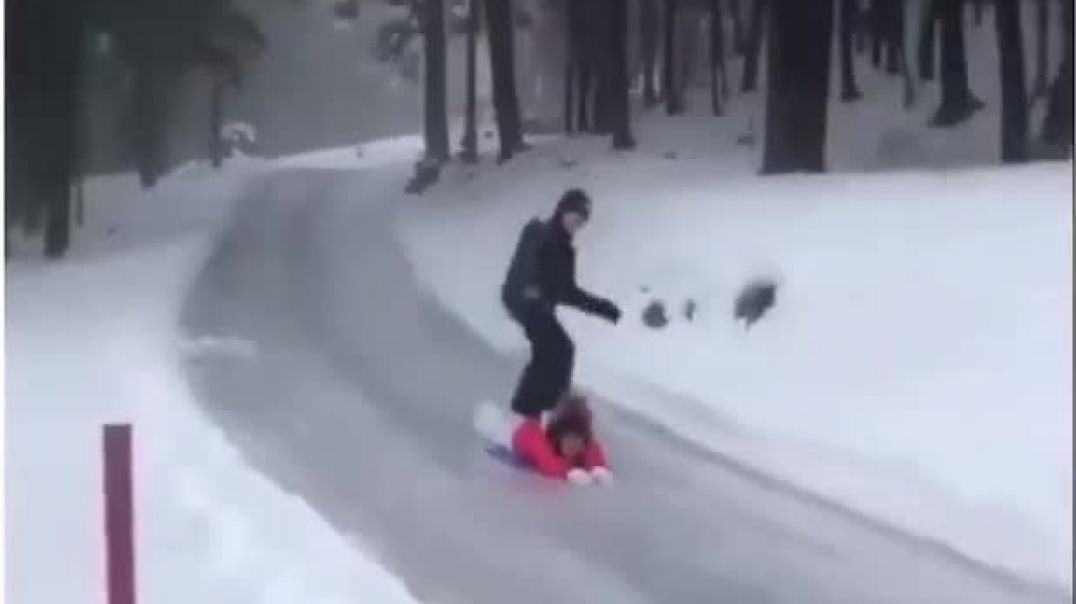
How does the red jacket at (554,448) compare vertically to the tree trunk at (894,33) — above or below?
below

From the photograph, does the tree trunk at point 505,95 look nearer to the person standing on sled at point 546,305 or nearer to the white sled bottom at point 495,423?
the person standing on sled at point 546,305

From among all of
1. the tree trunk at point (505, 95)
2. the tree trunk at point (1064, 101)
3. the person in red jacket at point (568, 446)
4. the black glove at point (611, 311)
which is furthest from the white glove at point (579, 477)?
the tree trunk at point (1064, 101)

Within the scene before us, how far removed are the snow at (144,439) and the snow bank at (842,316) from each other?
0.82 feet

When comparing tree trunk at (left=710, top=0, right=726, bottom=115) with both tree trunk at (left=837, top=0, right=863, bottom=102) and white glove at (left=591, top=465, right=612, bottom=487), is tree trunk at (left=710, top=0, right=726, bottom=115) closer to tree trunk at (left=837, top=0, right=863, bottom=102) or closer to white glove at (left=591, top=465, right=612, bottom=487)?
tree trunk at (left=837, top=0, right=863, bottom=102)

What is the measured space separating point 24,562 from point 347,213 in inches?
18.1

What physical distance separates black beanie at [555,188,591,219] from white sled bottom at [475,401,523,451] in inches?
7.9

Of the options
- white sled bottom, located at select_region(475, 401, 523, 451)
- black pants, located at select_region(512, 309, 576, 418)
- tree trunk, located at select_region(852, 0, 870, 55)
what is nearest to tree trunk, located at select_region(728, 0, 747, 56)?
tree trunk, located at select_region(852, 0, 870, 55)

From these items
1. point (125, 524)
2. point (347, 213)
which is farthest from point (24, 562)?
point (347, 213)

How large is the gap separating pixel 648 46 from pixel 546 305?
28cm

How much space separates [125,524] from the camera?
2154 millimetres

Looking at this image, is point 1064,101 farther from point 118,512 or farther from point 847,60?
point 118,512

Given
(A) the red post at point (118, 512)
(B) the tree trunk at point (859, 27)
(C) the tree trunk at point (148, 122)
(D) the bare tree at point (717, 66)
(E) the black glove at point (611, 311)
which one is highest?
(B) the tree trunk at point (859, 27)

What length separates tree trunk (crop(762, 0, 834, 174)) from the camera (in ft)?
7.25

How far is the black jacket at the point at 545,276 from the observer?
2.21 metres
